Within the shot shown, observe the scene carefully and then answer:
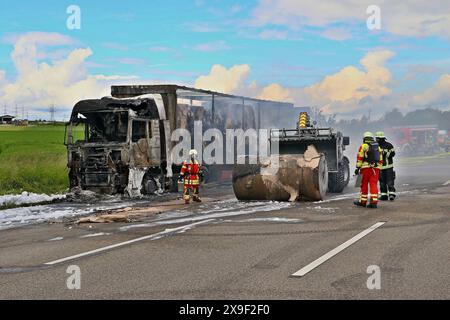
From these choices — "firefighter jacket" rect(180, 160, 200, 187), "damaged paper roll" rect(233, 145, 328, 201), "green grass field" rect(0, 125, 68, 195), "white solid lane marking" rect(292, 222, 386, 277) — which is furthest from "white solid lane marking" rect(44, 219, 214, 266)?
"green grass field" rect(0, 125, 68, 195)

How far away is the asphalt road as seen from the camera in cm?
632

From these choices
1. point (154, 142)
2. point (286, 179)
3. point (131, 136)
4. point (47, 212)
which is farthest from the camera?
point (154, 142)

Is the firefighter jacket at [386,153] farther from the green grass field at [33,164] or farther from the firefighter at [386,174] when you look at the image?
the green grass field at [33,164]

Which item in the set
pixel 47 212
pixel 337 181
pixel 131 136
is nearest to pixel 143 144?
pixel 131 136

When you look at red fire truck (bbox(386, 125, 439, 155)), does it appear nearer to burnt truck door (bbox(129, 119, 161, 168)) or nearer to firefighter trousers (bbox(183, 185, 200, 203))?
burnt truck door (bbox(129, 119, 161, 168))

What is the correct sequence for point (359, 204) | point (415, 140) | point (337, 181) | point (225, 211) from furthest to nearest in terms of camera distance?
point (415, 140), point (337, 181), point (359, 204), point (225, 211)

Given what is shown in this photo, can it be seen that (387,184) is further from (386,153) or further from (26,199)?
(26,199)

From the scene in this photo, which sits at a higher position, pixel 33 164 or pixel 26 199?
pixel 33 164

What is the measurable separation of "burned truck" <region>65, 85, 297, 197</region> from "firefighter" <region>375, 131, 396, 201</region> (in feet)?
23.3

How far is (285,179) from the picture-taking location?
15695mm

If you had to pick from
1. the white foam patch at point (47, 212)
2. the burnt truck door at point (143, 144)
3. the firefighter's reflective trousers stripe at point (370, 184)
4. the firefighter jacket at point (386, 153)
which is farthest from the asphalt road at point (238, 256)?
the burnt truck door at point (143, 144)

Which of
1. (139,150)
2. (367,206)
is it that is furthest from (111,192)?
(367,206)

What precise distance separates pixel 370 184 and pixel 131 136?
7.71 metres
